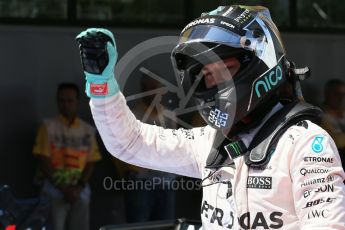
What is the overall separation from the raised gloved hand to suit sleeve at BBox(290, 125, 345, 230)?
1.89 ft

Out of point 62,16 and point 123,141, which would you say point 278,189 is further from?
point 62,16

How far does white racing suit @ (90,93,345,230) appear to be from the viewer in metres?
1.68

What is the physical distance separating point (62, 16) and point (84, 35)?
3919 millimetres

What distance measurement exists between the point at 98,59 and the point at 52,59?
13.0 ft

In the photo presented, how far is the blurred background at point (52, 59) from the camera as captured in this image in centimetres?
556

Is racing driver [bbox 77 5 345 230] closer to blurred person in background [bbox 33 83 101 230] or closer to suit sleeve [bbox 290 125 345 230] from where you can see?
suit sleeve [bbox 290 125 345 230]

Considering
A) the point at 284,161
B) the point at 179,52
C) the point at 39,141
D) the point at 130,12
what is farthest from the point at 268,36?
the point at 130,12

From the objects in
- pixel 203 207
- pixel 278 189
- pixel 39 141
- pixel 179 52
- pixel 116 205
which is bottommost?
pixel 116 205

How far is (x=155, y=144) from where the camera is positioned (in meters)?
2.14

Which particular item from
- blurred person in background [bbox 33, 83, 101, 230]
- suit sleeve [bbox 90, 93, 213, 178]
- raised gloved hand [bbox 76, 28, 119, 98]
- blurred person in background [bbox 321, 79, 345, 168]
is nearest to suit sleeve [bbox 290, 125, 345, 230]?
suit sleeve [bbox 90, 93, 213, 178]

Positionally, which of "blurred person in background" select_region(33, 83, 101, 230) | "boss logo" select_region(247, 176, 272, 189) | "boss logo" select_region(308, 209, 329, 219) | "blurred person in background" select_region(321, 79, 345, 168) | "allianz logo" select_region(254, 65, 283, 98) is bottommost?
"blurred person in background" select_region(33, 83, 101, 230)

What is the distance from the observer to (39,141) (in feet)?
17.2

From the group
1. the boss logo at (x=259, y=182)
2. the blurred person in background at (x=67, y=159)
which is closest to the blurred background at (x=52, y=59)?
the blurred person in background at (x=67, y=159)

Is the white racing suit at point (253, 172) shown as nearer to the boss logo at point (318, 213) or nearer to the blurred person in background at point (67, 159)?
the boss logo at point (318, 213)
